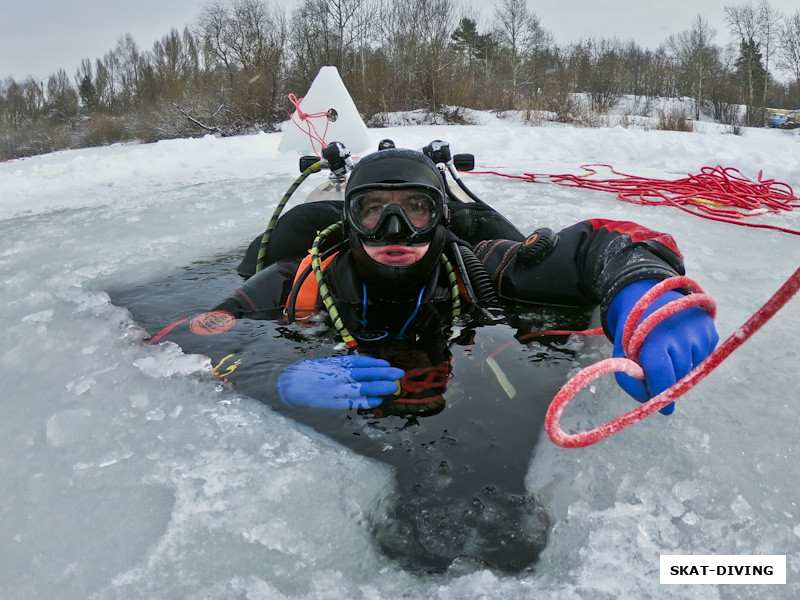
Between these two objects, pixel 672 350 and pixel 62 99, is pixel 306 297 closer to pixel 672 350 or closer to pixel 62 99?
pixel 672 350

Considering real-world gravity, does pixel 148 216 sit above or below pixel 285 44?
below

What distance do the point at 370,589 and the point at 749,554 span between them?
69 centimetres

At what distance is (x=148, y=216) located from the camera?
4.33 m

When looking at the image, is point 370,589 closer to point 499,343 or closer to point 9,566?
point 9,566

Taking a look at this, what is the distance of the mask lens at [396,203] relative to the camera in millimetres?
1854

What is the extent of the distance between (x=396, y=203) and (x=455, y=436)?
861 millimetres

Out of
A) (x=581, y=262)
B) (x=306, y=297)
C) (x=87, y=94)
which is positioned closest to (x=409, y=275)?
(x=306, y=297)

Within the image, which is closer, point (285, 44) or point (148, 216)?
point (148, 216)

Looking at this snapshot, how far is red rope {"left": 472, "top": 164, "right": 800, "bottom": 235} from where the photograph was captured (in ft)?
11.5

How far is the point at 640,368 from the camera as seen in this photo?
3.46 ft

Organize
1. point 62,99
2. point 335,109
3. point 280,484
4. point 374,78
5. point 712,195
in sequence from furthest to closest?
point 62,99
point 374,78
point 335,109
point 712,195
point 280,484

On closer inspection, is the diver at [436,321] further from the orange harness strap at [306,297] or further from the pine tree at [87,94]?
the pine tree at [87,94]

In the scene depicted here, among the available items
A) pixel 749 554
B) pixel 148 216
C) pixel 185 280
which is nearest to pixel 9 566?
pixel 749 554

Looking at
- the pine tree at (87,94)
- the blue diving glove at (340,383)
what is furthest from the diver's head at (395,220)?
the pine tree at (87,94)
